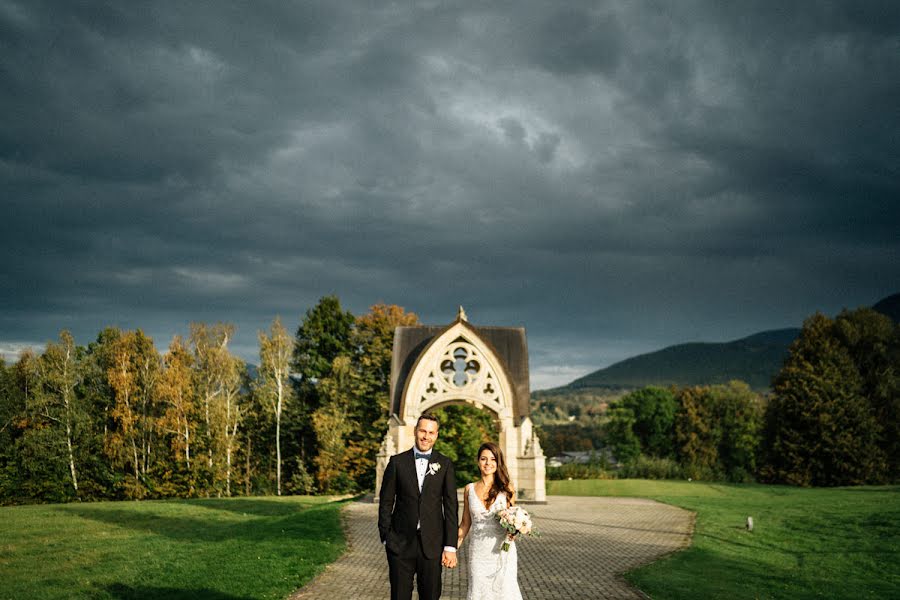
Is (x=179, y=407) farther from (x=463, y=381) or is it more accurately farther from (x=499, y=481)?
(x=499, y=481)

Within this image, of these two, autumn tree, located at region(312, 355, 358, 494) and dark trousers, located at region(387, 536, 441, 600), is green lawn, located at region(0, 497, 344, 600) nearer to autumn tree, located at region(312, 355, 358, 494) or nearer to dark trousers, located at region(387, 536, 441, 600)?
dark trousers, located at region(387, 536, 441, 600)

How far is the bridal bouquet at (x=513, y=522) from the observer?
6352mm

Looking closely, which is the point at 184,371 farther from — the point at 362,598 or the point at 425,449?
the point at 425,449

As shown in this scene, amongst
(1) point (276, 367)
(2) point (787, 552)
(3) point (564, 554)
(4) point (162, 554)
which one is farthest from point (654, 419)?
(4) point (162, 554)

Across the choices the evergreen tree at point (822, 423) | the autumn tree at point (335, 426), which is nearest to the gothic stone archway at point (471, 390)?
the autumn tree at point (335, 426)

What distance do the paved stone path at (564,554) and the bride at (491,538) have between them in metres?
3.75

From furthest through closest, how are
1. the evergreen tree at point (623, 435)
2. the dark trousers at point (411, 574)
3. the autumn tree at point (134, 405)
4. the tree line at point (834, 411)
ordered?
the evergreen tree at point (623, 435) < the tree line at point (834, 411) < the autumn tree at point (134, 405) < the dark trousers at point (411, 574)

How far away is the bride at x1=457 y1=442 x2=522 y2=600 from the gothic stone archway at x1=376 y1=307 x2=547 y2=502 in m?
17.3

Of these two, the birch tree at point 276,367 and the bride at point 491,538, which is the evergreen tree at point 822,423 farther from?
the bride at point 491,538

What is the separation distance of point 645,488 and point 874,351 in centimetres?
2024

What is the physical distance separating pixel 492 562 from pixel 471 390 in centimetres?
1768

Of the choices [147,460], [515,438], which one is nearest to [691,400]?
[515,438]

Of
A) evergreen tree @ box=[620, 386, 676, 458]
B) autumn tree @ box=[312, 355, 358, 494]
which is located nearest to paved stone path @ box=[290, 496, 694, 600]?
autumn tree @ box=[312, 355, 358, 494]

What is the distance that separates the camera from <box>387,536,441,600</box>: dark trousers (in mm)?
6262
